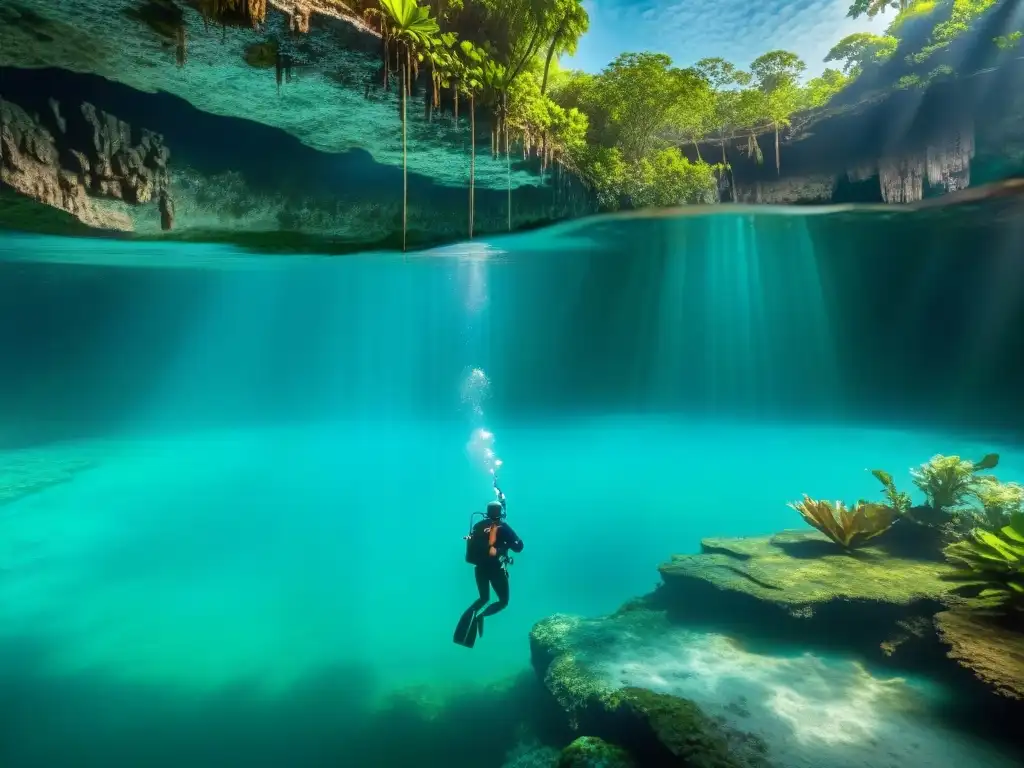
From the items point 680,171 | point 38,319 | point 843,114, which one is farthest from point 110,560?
point 38,319

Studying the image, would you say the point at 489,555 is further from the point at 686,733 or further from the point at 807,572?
the point at 807,572

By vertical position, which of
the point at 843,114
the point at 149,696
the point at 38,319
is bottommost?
the point at 149,696

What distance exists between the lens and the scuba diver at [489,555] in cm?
699

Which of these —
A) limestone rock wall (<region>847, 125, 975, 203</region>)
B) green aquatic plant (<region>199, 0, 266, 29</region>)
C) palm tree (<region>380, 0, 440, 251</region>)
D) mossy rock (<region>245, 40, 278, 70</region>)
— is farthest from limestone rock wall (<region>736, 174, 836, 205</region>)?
green aquatic plant (<region>199, 0, 266, 29</region>)

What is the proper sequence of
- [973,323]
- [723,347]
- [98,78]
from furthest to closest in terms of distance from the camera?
1. [723,347]
2. [973,323]
3. [98,78]

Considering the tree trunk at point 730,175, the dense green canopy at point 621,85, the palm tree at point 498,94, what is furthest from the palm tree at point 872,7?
the palm tree at point 498,94

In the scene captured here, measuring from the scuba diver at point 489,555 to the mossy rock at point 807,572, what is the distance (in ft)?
10.2

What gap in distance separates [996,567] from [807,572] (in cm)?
226

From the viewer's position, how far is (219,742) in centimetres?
646

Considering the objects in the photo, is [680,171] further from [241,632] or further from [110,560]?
[110,560]

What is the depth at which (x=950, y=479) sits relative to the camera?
8.59 m

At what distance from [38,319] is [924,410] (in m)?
58.9

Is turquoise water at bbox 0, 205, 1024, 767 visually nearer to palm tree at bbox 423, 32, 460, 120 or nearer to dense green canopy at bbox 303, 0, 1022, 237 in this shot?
dense green canopy at bbox 303, 0, 1022, 237

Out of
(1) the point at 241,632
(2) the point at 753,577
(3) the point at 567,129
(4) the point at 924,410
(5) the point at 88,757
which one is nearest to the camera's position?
(5) the point at 88,757
